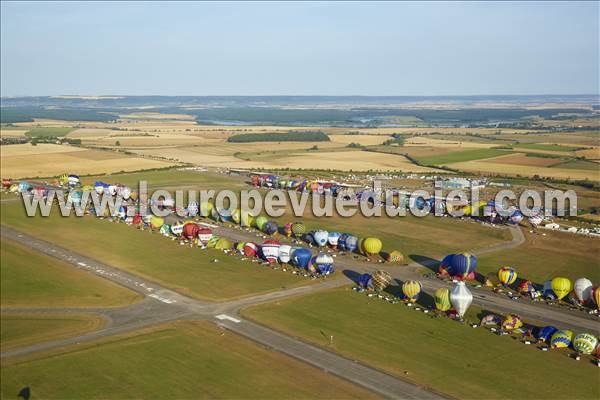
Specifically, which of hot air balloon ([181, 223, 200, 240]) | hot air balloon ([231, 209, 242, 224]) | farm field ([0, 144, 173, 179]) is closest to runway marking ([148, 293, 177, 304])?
hot air balloon ([181, 223, 200, 240])

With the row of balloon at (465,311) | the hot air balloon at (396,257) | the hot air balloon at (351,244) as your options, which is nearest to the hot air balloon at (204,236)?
the hot air balloon at (351,244)

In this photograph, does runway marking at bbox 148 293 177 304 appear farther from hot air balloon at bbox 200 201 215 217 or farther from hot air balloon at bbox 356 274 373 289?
hot air balloon at bbox 200 201 215 217

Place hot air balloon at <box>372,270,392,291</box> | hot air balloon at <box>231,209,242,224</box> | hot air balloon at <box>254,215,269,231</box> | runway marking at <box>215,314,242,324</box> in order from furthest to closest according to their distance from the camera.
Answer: hot air balloon at <box>231,209,242,224</box> → hot air balloon at <box>254,215,269,231</box> → hot air balloon at <box>372,270,392,291</box> → runway marking at <box>215,314,242,324</box>

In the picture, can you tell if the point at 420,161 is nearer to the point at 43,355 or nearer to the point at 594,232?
the point at 594,232

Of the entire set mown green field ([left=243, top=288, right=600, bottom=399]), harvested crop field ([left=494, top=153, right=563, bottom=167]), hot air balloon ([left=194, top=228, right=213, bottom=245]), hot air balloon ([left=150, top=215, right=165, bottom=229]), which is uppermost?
harvested crop field ([left=494, top=153, right=563, bottom=167])

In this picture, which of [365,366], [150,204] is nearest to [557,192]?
[150,204]

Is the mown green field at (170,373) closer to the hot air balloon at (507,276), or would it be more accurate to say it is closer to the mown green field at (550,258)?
the hot air balloon at (507,276)
